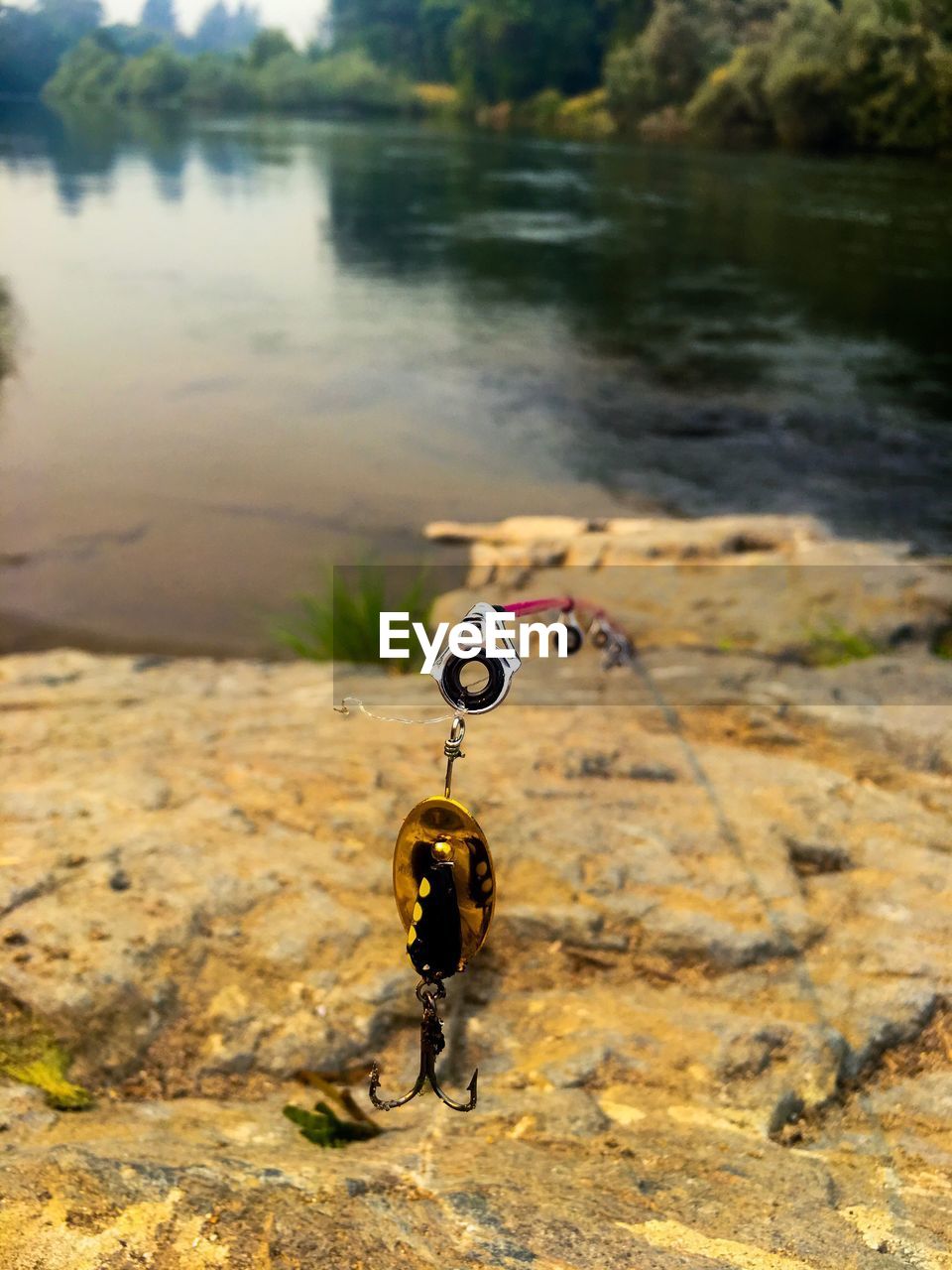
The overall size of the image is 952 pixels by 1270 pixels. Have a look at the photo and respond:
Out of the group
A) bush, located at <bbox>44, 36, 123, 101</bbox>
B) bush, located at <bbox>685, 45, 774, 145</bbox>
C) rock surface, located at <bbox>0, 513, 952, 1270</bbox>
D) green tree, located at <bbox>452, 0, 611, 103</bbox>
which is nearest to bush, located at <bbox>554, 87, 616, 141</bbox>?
green tree, located at <bbox>452, 0, 611, 103</bbox>

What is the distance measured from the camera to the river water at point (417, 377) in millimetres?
13266

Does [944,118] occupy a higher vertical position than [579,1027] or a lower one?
higher

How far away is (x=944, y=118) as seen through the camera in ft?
152

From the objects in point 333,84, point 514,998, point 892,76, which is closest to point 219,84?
point 333,84

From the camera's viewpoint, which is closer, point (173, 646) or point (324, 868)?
point (324, 868)

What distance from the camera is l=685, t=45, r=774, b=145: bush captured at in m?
52.4

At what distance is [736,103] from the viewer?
180 ft

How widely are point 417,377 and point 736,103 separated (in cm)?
4412

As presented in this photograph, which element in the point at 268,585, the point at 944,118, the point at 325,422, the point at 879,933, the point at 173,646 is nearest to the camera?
the point at 879,933

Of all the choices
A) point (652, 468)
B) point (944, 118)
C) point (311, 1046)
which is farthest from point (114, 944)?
point (944, 118)

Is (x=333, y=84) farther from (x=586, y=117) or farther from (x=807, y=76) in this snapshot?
(x=807, y=76)

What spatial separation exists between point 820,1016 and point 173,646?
8.44m

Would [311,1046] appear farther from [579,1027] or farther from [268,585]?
[268,585]

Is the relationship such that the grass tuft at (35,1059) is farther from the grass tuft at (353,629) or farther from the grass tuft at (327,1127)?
the grass tuft at (353,629)
